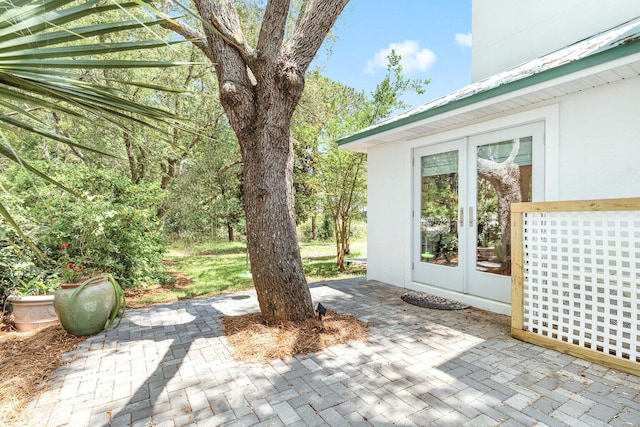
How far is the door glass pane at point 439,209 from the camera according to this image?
4.81 metres

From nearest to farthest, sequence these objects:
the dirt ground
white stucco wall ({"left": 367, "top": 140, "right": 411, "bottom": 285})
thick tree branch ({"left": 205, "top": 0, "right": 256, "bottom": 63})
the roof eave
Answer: the dirt ground < the roof eave < thick tree branch ({"left": 205, "top": 0, "right": 256, "bottom": 63}) < white stucco wall ({"left": 367, "top": 140, "right": 411, "bottom": 285})

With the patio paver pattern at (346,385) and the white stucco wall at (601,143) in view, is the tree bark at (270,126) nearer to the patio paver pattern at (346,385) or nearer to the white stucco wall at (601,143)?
the patio paver pattern at (346,385)

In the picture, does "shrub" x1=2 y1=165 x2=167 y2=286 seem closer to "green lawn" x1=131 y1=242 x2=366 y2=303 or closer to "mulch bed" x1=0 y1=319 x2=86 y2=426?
"green lawn" x1=131 y1=242 x2=366 y2=303

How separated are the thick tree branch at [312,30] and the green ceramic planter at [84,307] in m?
3.29

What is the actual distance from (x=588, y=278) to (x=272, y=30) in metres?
3.99

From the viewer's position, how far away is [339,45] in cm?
854

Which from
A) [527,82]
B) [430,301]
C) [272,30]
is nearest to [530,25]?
[527,82]

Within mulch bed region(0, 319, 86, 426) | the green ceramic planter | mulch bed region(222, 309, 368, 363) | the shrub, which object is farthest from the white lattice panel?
the shrub

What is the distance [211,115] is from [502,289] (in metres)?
8.95

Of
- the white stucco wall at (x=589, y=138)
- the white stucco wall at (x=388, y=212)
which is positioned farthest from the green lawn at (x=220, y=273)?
the white stucco wall at (x=589, y=138)

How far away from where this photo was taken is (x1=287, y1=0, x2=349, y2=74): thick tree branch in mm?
3396

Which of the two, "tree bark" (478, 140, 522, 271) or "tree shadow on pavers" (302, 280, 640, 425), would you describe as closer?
"tree shadow on pavers" (302, 280, 640, 425)

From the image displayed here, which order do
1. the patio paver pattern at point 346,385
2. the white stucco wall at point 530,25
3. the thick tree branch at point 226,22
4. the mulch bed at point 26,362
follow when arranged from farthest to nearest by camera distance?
the white stucco wall at point 530,25 → the thick tree branch at point 226,22 → the mulch bed at point 26,362 → the patio paver pattern at point 346,385

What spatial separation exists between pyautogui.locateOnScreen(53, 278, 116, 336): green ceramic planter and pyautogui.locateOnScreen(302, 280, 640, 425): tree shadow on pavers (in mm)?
2414
